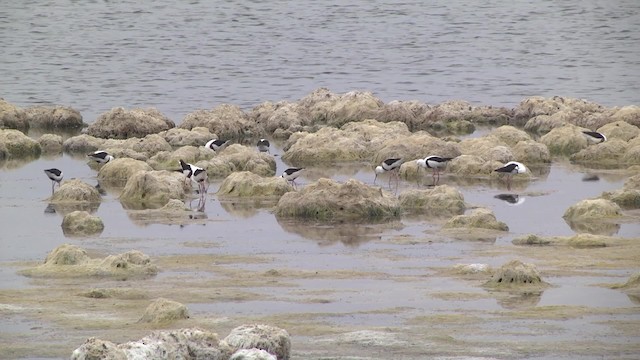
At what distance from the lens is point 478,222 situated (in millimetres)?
26438

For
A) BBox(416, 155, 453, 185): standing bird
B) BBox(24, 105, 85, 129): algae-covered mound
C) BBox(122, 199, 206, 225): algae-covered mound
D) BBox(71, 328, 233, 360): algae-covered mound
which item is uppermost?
BBox(71, 328, 233, 360): algae-covered mound

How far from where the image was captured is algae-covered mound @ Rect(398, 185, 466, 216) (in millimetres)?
28703

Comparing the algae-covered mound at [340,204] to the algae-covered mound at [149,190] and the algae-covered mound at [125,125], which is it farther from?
the algae-covered mound at [125,125]

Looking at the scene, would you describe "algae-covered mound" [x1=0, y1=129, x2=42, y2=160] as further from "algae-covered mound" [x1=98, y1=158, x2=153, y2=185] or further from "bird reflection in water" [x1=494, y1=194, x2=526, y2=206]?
"bird reflection in water" [x1=494, y1=194, x2=526, y2=206]

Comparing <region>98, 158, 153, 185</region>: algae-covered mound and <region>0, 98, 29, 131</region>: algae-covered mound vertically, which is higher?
<region>98, 158, 153, 185</region>: algae-covered mound

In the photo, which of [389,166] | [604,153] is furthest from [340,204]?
[604,153]

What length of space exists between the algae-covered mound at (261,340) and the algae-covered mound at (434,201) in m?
12.3

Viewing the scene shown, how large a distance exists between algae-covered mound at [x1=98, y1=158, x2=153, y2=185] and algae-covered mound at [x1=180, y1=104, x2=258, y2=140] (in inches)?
334

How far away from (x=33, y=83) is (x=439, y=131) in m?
22.9

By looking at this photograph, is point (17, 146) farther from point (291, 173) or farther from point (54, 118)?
point (291, 173)

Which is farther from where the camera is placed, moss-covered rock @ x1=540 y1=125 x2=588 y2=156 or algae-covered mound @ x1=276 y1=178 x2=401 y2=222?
moss-covered rock @ x1=540 y1=125 x2=588 y2=156

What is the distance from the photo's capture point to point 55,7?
101 m

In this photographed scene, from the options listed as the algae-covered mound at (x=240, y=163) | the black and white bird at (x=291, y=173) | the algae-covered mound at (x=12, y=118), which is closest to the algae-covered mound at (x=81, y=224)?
the black and white bird at (x=291, y=173)

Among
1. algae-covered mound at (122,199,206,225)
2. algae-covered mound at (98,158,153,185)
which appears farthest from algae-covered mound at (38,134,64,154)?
algae-covered mound at (122,199,206,225)
